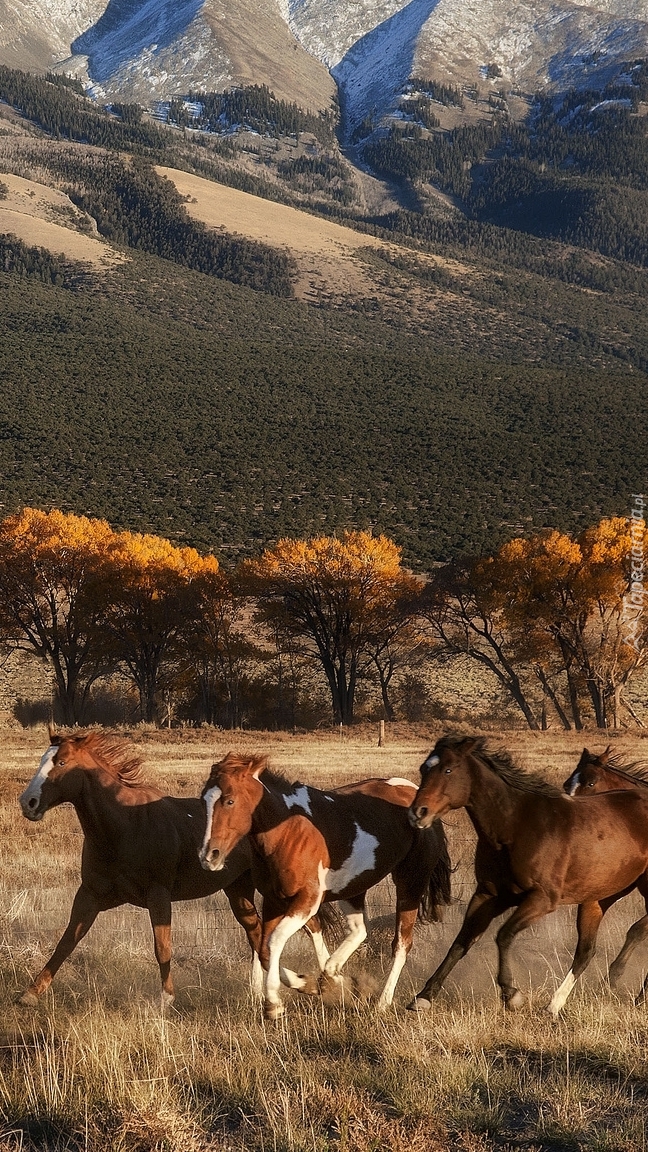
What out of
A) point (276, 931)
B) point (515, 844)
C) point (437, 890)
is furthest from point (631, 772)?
point (276, 931)

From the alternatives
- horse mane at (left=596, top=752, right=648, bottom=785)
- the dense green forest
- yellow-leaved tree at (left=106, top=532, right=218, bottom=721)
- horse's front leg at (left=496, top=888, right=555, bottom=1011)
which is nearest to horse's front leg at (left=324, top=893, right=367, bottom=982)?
horse's front leg at (left=496, top=888, right=555, bottom=1011)

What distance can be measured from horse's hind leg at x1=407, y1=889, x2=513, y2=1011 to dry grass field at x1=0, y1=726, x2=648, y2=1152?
199 mm

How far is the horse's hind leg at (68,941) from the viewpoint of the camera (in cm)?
728

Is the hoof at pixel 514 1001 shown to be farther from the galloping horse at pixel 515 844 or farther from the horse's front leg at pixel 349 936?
the horse's front leg at pixel 349 936

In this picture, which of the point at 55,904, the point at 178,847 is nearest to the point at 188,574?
the point at 55,904

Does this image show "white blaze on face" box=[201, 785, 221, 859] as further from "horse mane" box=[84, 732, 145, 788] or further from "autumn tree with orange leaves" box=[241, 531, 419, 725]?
"autumn tree with orange leaves" box=[241, 531, 419, 725]

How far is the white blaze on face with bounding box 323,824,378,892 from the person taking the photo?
784cm

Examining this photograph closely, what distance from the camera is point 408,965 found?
9039mm

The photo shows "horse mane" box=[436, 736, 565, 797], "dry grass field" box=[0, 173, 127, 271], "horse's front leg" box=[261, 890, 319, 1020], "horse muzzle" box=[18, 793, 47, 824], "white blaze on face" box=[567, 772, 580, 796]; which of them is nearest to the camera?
"horse's front leg" box=[261, 890, 319, 1020]

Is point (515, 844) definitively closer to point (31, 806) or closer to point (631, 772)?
A: point (631, 772)

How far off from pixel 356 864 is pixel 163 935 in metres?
1.49

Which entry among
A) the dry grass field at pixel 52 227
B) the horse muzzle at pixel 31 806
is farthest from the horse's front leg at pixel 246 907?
the dry grass field at pixel 52 227

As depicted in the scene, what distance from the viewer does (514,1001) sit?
7188 mm

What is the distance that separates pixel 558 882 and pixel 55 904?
19.1ft
